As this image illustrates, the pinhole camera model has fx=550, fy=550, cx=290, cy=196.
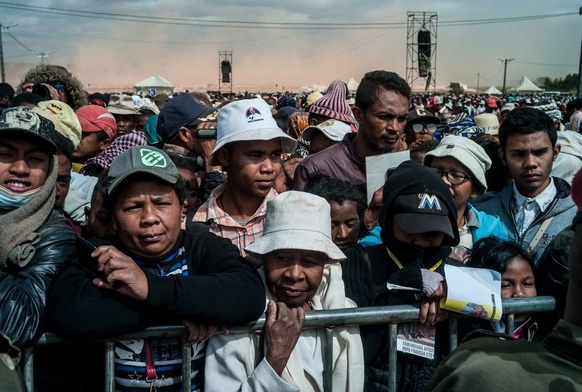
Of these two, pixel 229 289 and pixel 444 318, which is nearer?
pixel 229 289

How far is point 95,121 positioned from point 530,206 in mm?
3638

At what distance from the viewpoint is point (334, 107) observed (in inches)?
241

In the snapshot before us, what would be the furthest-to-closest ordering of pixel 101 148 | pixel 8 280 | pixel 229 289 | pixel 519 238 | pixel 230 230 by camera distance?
pixel 101 148
pixel 519 238
pixel 230 230
pixel 229 289
pixel 8 280

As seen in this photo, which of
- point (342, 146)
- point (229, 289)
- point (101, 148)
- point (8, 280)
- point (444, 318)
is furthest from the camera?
point (101, 148)

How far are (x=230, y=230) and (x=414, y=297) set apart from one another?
1101mm

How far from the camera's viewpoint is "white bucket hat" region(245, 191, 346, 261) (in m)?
2.39

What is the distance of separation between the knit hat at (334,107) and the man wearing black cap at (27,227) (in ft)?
12.7

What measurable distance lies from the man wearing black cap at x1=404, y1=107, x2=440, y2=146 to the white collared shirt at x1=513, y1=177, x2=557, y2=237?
299 cm

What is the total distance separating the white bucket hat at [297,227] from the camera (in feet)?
7.83

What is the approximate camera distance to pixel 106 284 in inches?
78.0

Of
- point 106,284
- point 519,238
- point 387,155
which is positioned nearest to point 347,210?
point 387,155

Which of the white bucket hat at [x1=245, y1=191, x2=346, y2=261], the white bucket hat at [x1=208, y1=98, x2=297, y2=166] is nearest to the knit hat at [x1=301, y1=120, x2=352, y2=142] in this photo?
the white bucket hat at [x1=208, y1=98, x2=297, y2=166]

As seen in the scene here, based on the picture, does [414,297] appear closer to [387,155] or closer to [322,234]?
[322,234]

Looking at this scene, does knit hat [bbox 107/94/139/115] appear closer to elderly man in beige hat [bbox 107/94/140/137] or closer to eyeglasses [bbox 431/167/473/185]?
elderly man in beige hat [bbox 107/94/140/137]
